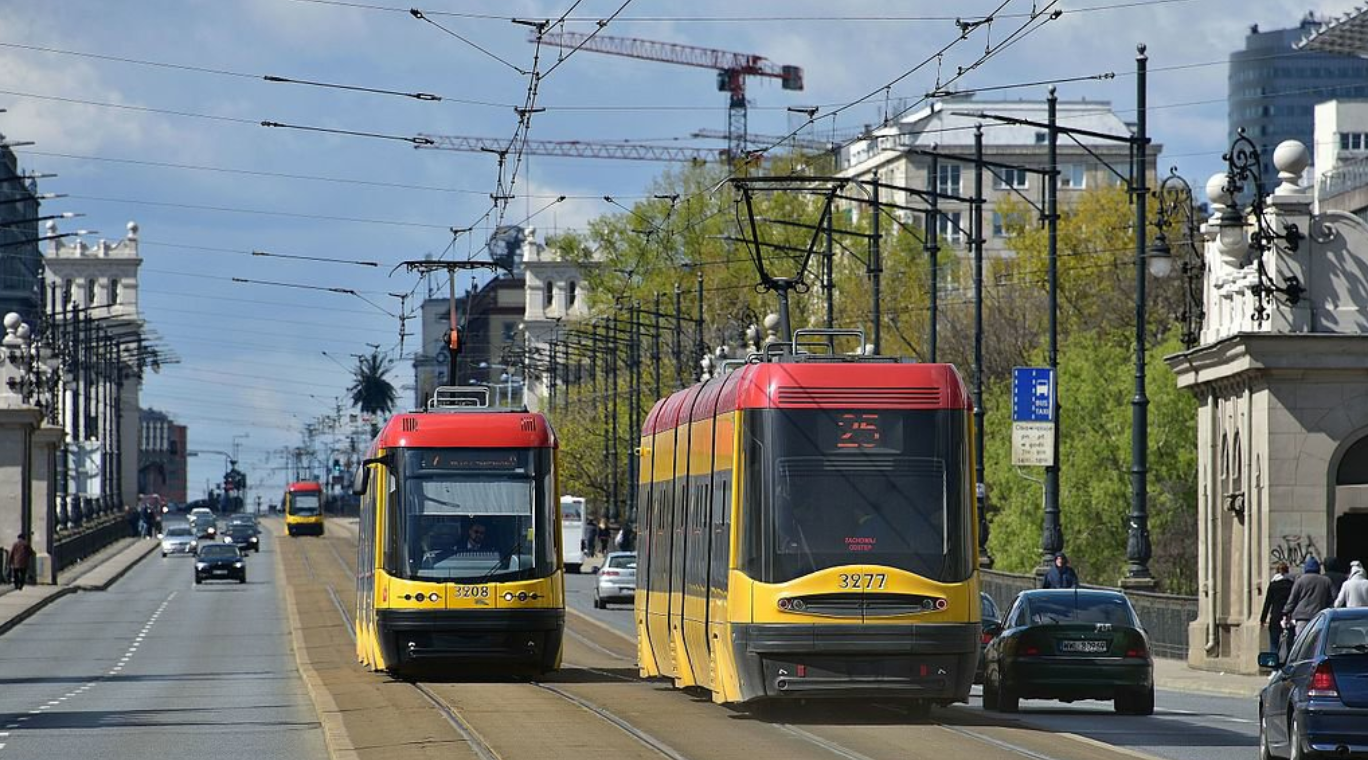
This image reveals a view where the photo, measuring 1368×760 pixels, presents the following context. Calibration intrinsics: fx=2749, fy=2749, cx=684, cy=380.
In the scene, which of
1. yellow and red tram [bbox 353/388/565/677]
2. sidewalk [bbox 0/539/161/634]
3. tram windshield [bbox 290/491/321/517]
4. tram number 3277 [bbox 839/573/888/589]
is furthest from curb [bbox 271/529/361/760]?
tram windshield [bbox 290/491/321/517]

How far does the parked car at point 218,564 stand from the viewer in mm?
86250

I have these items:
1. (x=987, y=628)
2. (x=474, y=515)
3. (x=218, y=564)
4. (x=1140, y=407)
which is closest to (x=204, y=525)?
(x=218, y=564)

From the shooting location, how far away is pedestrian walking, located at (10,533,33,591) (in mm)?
71875

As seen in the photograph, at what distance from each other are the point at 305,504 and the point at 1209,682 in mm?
100167

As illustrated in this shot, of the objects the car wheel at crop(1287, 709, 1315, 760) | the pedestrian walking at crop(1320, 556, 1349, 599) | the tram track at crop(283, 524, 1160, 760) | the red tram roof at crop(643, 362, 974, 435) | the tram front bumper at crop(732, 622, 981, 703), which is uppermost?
the red tram roof at crop(643, 362, 974, 435)

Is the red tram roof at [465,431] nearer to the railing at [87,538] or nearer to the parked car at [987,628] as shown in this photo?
the parked car at [987,628]

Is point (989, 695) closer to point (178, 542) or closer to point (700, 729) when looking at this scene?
point (700, 729)

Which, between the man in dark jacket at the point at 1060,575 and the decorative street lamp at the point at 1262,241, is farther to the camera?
the man in dark jacket at the point at 1060,575

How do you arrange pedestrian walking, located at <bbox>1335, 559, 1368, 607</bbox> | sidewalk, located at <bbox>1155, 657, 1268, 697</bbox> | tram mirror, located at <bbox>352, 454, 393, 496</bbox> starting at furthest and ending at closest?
sidewalk, located at <bbox>1155, 657, 1268, 697</bbox> → tram mirror, located at <bbox>352, 454, 393, 496</bbox> → pedestrian walking, located at <bbox>1335, 559, 1368, 607</bbox>

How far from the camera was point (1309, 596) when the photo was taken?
1228 inches

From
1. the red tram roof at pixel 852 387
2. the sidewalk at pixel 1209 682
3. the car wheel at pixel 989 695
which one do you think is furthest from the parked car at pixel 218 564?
the red tram roof at pixel 852 387

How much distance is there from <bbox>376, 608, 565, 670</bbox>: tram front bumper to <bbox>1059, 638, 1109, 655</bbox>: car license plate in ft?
21.9

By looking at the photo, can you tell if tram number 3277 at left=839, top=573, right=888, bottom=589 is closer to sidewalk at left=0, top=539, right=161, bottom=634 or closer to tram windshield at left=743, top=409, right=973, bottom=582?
tram windshield at left=743, top=409, right=973, bottom=582

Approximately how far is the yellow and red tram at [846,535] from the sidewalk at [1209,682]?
11.2 metres
